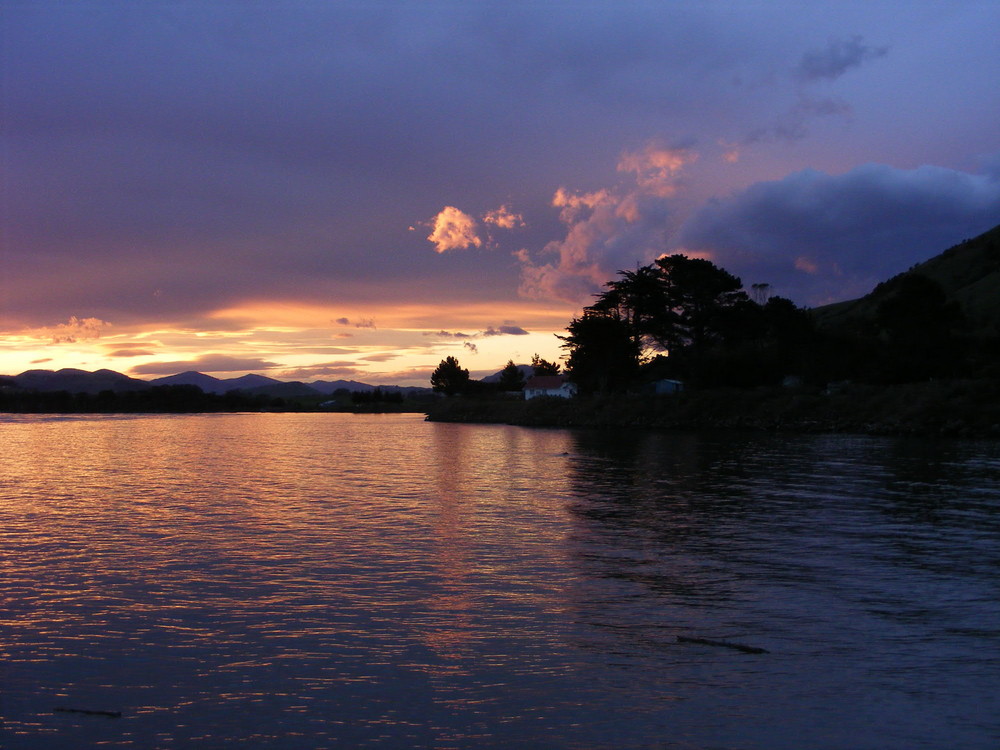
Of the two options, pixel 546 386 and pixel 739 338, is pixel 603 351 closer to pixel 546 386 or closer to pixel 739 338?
pixel 739 338

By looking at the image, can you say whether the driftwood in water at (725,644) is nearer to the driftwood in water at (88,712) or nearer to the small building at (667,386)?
the driftwood in water at (88,712)

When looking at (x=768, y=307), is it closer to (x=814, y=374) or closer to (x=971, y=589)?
(x=814, y=374)

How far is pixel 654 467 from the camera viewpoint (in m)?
39.6

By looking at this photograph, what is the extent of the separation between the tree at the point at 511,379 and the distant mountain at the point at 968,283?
61.2m

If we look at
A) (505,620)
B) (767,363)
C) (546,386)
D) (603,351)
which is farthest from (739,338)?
(505,620)

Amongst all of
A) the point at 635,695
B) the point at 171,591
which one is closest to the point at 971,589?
the point at 635,695

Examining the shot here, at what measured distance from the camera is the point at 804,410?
240ft

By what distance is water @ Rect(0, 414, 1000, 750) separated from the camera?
884cm

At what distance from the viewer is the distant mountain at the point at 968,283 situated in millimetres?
102500

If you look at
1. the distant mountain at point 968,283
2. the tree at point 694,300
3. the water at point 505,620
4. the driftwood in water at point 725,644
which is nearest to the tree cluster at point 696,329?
the tree at point 694,300

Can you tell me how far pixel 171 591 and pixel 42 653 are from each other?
3594 millimetres

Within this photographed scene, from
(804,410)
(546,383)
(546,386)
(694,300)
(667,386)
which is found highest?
(694,300)

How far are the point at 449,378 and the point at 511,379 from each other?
45.4ft

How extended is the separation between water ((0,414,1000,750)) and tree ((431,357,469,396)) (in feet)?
470
